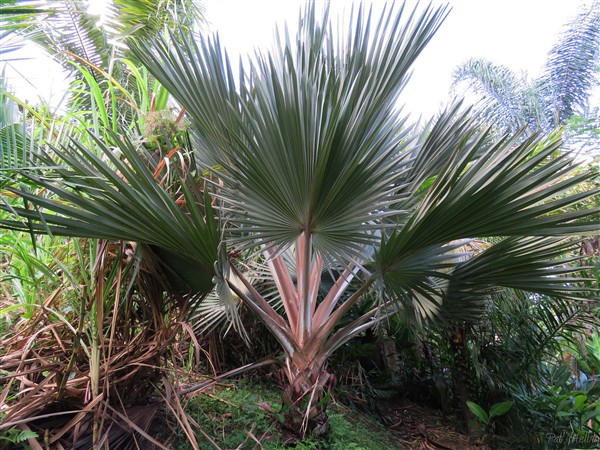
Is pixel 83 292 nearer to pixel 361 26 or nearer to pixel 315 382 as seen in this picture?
pixel 315 382

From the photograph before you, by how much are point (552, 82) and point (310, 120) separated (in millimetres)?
12505

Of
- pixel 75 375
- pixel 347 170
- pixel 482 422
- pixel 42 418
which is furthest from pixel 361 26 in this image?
pixel 482 422

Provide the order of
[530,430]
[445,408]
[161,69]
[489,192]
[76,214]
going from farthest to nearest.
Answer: [445,408] → [530,430] → [161,69] → [489,192] → [76,214]

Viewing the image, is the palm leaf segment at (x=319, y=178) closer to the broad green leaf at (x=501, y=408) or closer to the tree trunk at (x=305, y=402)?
the tree trunk at (x=305, y=402)

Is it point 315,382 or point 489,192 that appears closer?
point 489,192

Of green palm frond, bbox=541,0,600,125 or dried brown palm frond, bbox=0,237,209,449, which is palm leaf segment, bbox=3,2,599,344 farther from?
green palm frond, bbox=541,0,600,125

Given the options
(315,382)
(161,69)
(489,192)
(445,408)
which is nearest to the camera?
(489,192)

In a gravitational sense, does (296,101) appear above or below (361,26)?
below

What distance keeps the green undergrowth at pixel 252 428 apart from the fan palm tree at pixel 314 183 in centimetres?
→ 15

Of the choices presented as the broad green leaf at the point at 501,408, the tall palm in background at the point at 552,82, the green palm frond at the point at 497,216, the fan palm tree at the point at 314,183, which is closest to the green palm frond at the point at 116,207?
the fan palm tree at the point at 314,183

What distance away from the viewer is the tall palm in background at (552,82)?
33.7ft

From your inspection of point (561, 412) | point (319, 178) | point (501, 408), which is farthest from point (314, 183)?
point (561, 412)

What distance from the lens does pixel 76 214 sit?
144 cm

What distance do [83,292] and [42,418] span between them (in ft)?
1.65
